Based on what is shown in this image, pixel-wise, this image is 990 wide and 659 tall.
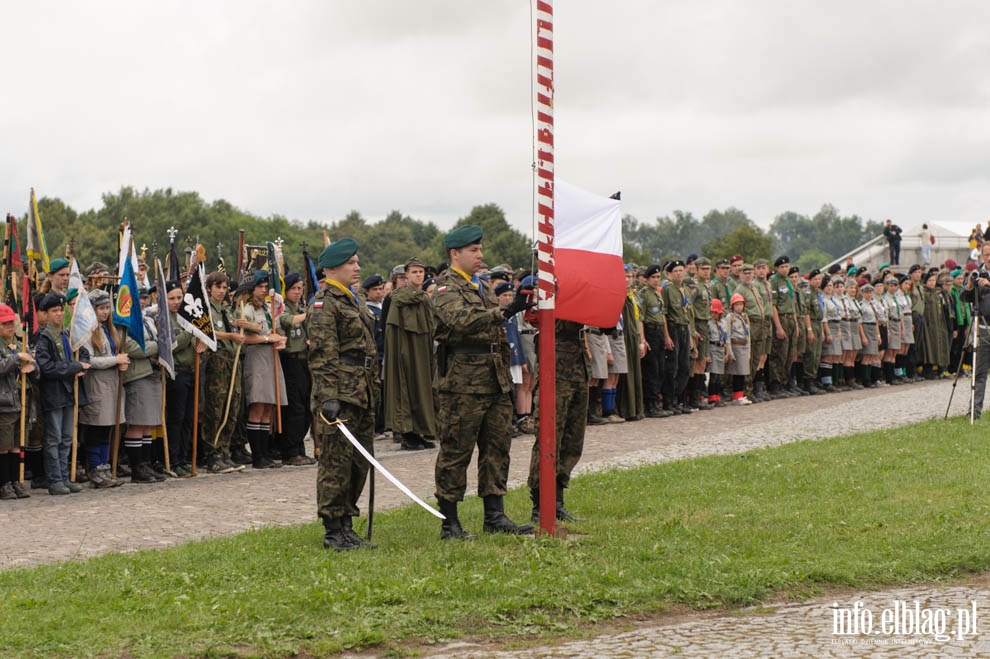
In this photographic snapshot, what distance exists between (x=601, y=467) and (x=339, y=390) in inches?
201

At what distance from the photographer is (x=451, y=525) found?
926 centimetres

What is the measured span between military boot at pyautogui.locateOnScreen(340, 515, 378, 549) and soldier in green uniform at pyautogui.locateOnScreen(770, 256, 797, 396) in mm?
15295

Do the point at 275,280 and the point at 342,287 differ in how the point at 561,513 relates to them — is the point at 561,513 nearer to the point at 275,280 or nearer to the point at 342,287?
the point at 342,287

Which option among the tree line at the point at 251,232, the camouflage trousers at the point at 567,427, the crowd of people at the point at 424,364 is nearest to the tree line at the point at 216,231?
the tree line at the point at 251,232

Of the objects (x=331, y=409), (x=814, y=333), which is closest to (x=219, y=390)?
(x=331, y=409)

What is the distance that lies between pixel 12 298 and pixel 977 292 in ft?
40.3

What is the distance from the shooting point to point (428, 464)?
14.4 metres

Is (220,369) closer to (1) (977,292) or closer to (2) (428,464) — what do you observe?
(2) (428,464)

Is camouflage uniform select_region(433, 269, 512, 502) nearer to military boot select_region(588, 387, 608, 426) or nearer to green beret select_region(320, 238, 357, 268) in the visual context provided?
green beret select_region(320, 238, 357, 268)

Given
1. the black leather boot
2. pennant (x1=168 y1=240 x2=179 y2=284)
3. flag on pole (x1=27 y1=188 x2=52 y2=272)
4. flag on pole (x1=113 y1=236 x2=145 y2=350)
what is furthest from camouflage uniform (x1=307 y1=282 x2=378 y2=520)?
flag on pole (x1=27 y1=188 x2=52 y2=272)

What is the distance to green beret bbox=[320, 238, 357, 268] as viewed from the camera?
9.22m

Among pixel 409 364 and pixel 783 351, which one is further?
pixel 783 351

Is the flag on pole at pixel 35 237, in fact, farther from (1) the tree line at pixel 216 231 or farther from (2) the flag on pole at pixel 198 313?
(1) the tree line at pixel 216 231

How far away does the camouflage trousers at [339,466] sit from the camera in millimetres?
8977
